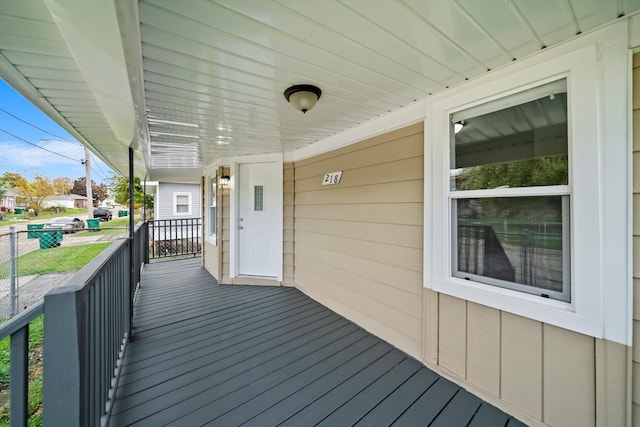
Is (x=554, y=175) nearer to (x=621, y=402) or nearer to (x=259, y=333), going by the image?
(x=621, y=402)

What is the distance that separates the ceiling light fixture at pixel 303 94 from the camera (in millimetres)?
1901

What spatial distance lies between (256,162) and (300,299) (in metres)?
2.34

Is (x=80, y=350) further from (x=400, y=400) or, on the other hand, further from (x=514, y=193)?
(x=514, y=193)

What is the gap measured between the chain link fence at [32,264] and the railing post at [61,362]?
1483 mm

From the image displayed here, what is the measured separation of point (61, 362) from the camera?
1.04 m

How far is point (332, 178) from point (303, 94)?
5.00ft

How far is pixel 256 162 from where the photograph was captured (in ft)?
14.3

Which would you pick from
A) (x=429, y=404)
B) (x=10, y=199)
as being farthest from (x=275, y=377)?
(x=10, y=199)

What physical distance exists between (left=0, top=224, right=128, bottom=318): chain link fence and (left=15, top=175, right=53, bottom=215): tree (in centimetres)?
296

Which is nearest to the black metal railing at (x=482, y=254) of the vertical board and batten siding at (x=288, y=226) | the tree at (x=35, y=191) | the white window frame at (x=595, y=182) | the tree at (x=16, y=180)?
the white window frame at (x=595, y=182)

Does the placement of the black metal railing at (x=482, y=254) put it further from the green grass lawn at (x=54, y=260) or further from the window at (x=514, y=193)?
the green grass lawn at (x=54, y=260)

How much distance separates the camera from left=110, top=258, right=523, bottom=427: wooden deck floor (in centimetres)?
167

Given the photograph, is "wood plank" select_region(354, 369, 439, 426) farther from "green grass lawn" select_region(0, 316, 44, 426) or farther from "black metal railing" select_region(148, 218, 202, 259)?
"black metal railing" select_region(148, 218, 202, 259)

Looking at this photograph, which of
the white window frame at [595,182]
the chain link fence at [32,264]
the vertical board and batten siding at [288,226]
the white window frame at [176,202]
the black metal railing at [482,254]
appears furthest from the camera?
the white window frame at [176,202]
